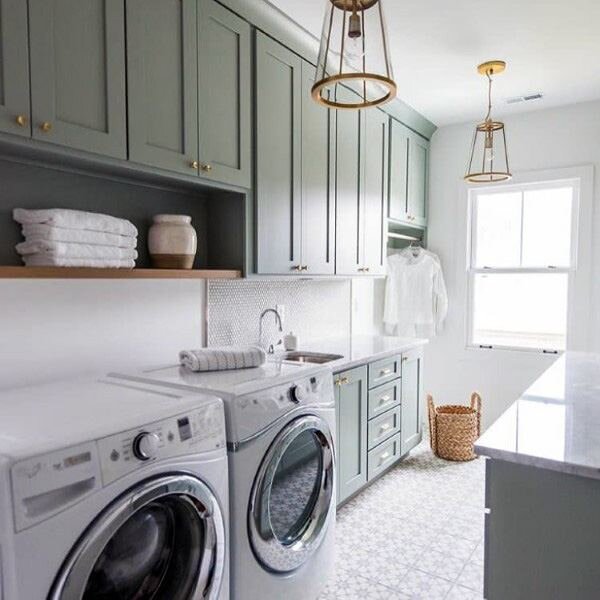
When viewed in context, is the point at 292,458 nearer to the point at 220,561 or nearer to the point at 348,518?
the point at 220,561

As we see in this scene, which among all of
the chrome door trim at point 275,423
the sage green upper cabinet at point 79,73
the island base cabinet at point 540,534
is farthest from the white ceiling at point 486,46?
the island base cabinet at point 540,534

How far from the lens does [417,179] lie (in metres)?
4.07

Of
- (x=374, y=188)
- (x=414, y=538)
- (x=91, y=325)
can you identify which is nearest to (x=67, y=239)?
(x=91, y=325)

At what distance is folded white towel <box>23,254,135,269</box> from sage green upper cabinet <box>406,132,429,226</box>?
2.71 m

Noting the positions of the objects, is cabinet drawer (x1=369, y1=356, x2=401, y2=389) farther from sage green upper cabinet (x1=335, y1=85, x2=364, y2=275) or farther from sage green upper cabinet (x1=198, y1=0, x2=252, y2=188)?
sage green upper cabinet (x1=198, y1=0, x2=252, y2=188)

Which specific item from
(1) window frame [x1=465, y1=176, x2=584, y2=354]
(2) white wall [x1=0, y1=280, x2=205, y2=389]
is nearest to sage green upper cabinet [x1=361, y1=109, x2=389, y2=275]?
(1) window frame [x1=465, y1=176, x2=584, y2=354]

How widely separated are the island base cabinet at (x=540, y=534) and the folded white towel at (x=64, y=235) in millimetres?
1482

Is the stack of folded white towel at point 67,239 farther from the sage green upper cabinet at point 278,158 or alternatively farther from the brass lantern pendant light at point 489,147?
the brass lantern pendant light at point 489,147

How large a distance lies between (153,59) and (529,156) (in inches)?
123

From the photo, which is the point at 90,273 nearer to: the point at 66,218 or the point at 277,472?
the point at 66,218

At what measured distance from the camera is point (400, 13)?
236 cm

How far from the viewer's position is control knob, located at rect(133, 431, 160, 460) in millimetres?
1260

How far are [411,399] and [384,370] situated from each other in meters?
0.61

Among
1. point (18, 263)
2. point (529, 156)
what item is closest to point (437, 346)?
point (529, 156)
